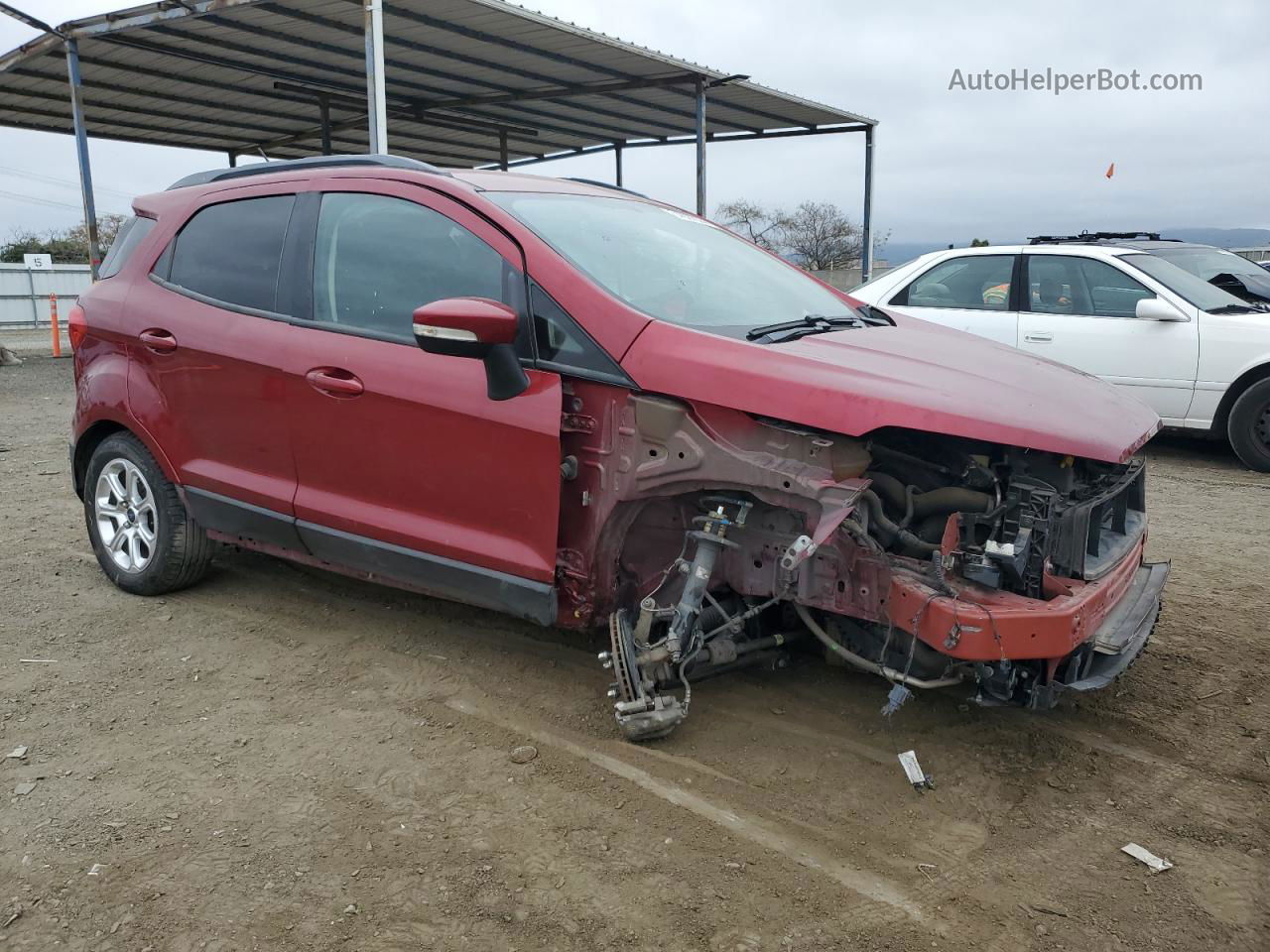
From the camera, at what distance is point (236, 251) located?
4.00 meters

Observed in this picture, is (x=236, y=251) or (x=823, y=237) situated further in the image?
(x=823, y=237)

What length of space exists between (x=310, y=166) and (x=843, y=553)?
2.58 m

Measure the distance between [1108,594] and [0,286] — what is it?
3058 centimetres

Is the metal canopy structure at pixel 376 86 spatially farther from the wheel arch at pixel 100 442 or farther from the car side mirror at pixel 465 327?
the car side mirror at pixel 465 327

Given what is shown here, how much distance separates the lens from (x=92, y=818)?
275 centimetres

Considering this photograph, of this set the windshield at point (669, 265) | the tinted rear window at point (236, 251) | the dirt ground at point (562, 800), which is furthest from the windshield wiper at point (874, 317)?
the tinted rear window at point (236, 251)

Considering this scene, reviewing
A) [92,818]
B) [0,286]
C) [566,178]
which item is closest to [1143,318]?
[566,178]

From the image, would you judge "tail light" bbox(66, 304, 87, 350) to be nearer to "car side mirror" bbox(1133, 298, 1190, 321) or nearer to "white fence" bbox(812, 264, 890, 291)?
"car side mirror" bbox(1133, 298, 1190, 321)

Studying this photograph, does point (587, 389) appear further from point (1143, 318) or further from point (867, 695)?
point (1143, 318)

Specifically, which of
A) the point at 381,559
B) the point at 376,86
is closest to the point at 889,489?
the point at 381,559

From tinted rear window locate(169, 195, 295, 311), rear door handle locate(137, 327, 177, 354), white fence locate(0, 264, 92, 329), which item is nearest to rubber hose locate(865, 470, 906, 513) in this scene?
tinted rear window locate(169, 195, 295, 311)

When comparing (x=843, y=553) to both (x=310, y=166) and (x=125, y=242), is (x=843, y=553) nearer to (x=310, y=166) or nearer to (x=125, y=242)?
(x=310, y=166)

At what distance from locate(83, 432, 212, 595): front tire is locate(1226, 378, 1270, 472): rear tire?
6.90 metres

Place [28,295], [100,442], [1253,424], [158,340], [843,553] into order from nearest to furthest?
1. [843,553]
2. [158,340]
3. [100,442]
4. [1253,424]
5. [28,295]
